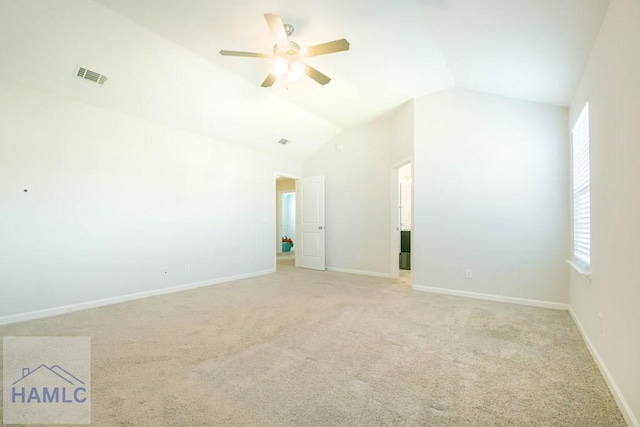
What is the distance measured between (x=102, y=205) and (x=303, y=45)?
10.8 feet

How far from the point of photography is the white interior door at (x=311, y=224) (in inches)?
264

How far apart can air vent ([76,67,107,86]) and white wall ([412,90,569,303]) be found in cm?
436

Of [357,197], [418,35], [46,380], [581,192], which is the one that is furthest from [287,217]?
[46,380]

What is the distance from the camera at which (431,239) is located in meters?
4.71

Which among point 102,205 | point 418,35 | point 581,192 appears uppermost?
point 418,35

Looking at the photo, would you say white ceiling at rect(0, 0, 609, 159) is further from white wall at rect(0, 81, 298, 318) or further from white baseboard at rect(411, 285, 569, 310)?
white baseboard at rect(411, 285, 569, 310)

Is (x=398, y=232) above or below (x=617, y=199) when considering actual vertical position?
below

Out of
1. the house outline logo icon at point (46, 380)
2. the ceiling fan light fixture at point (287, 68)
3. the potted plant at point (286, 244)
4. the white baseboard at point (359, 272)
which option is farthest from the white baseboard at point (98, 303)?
the potted plant at point (286, 244)

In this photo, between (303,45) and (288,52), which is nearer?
(288,52)

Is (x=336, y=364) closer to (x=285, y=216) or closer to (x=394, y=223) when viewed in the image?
(x=394, y=223)

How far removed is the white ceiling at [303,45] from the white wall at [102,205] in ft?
1.24

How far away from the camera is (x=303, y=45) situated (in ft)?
10.9

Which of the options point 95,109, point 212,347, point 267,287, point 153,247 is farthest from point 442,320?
point 95,109

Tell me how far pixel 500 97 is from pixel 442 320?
3.18 metres
